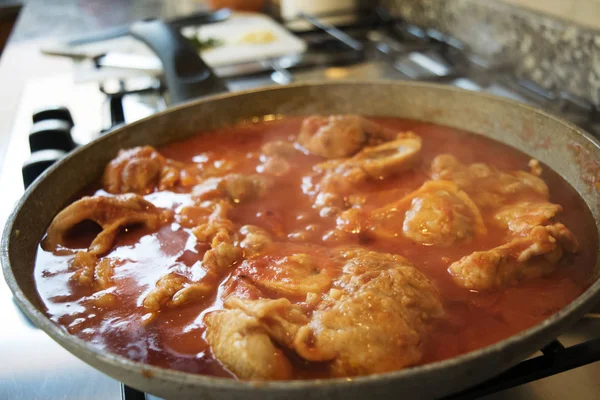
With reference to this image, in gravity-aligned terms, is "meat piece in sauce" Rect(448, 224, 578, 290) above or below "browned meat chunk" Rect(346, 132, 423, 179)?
above

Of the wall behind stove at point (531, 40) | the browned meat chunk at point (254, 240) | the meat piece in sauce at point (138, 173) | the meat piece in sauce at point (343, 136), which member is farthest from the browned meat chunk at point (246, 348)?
the wall behind stove at point (531, 40)

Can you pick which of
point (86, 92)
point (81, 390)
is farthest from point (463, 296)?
point (86, 92)

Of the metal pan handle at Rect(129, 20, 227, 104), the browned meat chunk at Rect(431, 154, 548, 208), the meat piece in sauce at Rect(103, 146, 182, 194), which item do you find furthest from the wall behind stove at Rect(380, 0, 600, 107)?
the meat piece in sauce at Rect(103, 146, 182, 194)

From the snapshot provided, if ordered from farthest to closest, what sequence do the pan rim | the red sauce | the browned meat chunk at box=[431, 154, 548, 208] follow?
the browned meat chunk at box=[431, 154, 548, 208], the red sauce, the pan rim

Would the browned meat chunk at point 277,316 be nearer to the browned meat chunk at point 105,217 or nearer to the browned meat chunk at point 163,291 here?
the browned meat chunk at point 163,291

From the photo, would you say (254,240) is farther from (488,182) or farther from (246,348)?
(488,182)

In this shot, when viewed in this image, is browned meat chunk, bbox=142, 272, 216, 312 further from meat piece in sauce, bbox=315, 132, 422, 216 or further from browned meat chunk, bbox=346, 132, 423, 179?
browned meat chunk, bbox=346, 132, 423, 179

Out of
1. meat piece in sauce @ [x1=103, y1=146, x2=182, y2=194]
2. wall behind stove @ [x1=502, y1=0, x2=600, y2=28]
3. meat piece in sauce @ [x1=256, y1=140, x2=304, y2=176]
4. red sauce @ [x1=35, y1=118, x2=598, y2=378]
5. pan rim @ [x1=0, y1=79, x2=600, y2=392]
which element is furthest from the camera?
wall behind stove @ [x1=502, y1=0, x2=600, y2=28]
